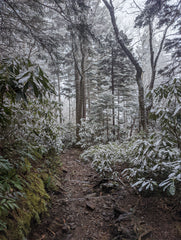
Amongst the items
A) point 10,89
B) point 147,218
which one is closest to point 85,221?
point 147,218

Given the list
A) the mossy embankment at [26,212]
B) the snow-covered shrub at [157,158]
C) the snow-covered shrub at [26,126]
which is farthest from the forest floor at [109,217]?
the snow-covered shrub at [26,126]

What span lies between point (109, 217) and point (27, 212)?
1.44 meters

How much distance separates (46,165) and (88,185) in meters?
1.36

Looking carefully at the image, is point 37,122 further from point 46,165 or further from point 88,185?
point 88,185

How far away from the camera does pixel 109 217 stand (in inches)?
94.0

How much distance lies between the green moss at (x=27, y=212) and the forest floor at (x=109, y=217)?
0.65ft

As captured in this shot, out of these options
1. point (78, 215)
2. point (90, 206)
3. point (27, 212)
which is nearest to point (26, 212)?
point (27, 212)

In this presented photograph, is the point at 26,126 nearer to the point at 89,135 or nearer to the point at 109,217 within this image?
the point at 109,217

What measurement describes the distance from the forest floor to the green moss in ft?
0.65

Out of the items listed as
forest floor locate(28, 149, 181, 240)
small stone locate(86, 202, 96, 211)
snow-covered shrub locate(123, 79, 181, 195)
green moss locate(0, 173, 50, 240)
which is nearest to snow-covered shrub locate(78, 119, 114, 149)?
forest floor locate(28, 149, 181, 240)

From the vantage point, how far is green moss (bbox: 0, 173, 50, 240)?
5.19ft

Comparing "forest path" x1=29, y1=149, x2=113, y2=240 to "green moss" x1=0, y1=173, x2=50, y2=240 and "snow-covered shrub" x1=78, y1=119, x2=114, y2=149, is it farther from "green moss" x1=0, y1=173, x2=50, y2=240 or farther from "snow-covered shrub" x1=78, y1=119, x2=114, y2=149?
"snow-covered shrub" x1=78, y1=119, x2=114, y2=149

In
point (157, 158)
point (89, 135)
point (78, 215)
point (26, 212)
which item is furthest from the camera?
point (89, 135)

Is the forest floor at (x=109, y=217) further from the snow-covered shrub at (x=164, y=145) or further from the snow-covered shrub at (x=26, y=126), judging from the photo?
the snow-covered shrub at (x=26, y=126)
